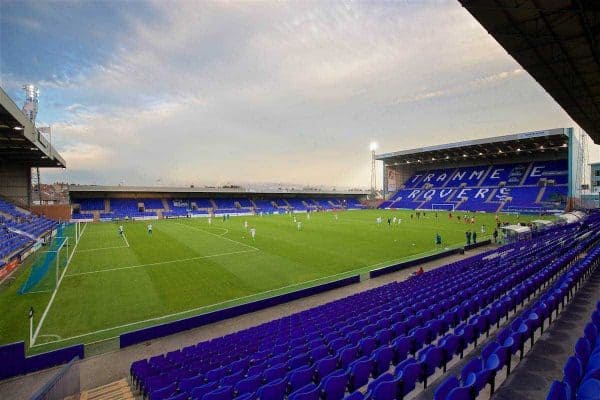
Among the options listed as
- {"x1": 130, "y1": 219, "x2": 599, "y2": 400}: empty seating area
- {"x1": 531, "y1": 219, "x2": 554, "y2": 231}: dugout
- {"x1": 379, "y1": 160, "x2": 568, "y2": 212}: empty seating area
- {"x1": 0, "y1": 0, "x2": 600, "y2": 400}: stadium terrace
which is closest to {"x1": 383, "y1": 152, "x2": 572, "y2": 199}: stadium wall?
{"x1": 379, "y1": 160, "x2": 568, "y2": 212}: empty seating area

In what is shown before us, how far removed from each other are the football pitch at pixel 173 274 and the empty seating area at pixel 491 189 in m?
30.9

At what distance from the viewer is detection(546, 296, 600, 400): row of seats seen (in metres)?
2.87

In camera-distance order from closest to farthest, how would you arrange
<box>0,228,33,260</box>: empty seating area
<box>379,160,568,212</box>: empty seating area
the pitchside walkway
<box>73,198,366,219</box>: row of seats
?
the pitchside walkway < <box>0,228,33,260</box>: empty seating area < <box>379,160,568,212</box>: empty seating area < <box>73,198,366,219</box>: row of seats

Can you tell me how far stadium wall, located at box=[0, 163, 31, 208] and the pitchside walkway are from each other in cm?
4000

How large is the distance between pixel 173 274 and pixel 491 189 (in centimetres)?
6710

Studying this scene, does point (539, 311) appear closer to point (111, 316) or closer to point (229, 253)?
point (111, 316)

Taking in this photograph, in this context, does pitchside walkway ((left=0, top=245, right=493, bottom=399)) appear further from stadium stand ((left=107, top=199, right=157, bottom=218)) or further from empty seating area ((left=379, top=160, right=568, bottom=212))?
empty seating area ((left=379, top=160, right=568, bottom=212))

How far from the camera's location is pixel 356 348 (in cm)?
604

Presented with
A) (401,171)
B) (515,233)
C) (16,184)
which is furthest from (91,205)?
(401,171)

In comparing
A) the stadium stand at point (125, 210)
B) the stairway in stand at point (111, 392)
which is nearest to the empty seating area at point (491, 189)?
the stadium stand at point (125, 210)

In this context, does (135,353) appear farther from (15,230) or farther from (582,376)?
(15,230)

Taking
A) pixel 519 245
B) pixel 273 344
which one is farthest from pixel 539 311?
pixel 519 245

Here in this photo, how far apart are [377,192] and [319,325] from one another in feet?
307

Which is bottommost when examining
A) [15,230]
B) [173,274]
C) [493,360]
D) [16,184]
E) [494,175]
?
[173,274]
